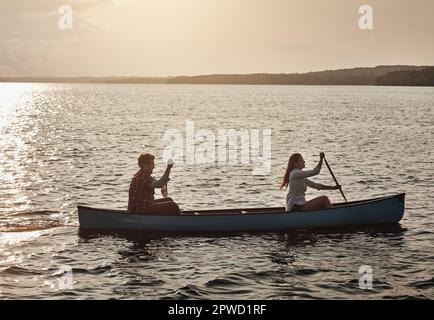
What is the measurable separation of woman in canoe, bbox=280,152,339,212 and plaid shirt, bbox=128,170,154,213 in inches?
156

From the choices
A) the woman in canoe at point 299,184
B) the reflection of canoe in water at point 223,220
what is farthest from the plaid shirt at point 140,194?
the woman in canoe at point 299,184

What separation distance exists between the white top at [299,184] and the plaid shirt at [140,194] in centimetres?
418

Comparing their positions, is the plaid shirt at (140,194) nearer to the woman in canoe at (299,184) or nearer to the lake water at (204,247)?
the lake water at (204,247)

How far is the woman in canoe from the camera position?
59.7 feet

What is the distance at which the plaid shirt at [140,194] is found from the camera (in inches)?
722

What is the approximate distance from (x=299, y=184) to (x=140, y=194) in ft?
15.6

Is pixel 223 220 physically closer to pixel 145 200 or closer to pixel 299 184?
pixel 145 200

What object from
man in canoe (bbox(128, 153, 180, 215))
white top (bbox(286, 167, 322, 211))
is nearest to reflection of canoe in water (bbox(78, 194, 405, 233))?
man in canoe (bbox(128, 153, 180, 215))

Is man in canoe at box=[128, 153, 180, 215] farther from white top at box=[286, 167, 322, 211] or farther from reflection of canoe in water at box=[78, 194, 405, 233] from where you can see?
white top at box=[286, 167, 322, 211]

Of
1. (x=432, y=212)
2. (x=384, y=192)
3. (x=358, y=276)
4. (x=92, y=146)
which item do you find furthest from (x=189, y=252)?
(x=92, y=146)

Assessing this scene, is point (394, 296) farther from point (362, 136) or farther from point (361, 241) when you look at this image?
point (362, 136)

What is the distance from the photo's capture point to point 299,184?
18.7 metres

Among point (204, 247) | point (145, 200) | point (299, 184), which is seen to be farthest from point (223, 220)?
point (299, 184)

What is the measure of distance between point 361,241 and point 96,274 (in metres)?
7.94
